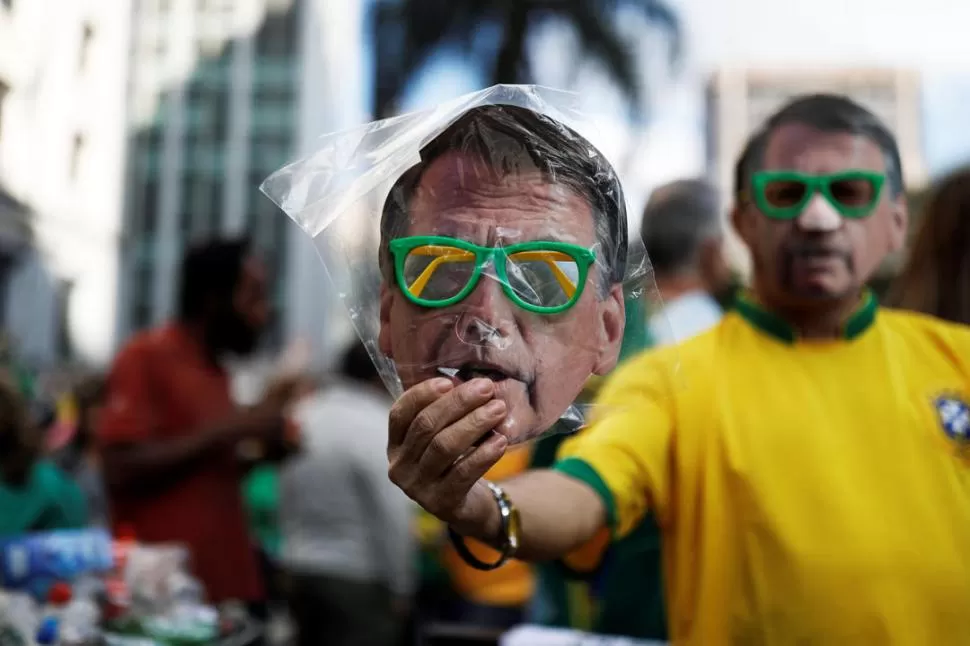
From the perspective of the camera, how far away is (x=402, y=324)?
0.78m

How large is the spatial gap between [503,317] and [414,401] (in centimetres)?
10

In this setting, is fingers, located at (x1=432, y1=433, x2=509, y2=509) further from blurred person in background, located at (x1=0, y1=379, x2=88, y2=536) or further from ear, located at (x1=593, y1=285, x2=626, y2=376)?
blurred person in background, located at (x1=0, y1=379, x2=88, y2=536)

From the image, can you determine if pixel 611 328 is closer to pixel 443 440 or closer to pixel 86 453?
pixel 443 440

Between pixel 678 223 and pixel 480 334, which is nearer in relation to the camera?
pixel 480 334


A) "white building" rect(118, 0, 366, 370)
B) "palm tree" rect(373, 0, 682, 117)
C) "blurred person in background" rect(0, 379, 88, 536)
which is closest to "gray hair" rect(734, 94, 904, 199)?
"white building" rect(118, 0, 366, 370)

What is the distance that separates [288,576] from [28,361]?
1307 mm

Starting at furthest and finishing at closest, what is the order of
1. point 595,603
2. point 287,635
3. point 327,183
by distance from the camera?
1. point 287,635
2. point 595,603
3. point 327,183

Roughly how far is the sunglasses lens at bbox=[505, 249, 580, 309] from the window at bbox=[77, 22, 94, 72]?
1.30 meters

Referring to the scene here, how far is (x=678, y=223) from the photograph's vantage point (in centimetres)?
230

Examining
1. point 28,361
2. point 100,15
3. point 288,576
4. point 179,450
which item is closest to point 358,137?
point 100,15

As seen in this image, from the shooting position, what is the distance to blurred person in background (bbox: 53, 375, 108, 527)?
415 cm

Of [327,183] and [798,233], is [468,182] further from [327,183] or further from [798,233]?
[798,233]

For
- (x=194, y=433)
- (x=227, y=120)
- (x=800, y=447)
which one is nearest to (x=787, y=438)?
(x=800, y=447)

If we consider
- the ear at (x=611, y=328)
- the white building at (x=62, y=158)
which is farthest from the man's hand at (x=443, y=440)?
the white building at (x=62, y=158)
